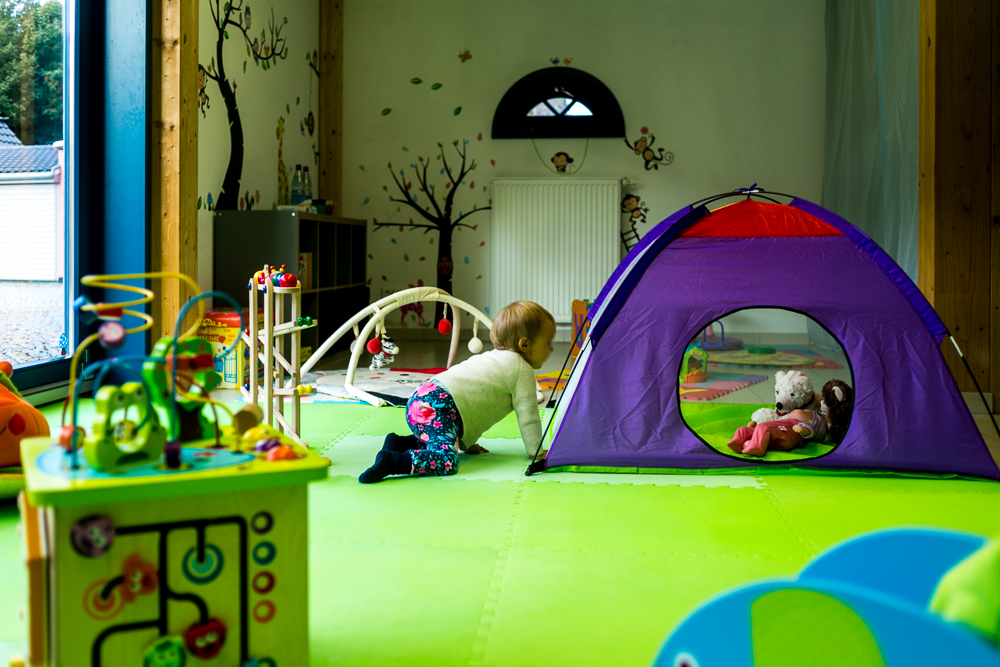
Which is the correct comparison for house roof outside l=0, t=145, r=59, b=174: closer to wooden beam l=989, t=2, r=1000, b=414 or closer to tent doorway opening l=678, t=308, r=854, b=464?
tent doorway opening l=678, t=308, r=854, b=464

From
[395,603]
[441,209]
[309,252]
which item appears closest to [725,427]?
[395,603]

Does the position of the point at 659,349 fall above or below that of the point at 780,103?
below

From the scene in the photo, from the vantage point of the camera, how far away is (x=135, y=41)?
3.39m

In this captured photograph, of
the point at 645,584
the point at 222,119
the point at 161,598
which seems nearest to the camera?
the point at 161,598

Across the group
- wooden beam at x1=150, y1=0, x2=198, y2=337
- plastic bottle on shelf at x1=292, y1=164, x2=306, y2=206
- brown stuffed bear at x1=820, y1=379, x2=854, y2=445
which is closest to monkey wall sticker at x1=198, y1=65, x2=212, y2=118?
wooden beam at x1=150, y1=0, x2=198, y2=337

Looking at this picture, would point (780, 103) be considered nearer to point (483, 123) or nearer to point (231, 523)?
point (483, 123)

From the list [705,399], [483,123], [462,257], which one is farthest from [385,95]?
[705,399]

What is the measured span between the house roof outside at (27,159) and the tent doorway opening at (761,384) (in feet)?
8.20

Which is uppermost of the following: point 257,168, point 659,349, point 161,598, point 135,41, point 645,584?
point 135,41

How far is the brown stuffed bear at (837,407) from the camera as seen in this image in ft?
8.43

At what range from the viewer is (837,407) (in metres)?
2.58

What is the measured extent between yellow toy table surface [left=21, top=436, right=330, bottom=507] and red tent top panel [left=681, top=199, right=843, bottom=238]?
170cm

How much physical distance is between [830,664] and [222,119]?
376cm

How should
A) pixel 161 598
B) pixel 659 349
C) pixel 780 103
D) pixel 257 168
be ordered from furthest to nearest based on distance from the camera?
pixel 780 103 < pixel 257 168 < pixel 659 349 < pixel 161 598
